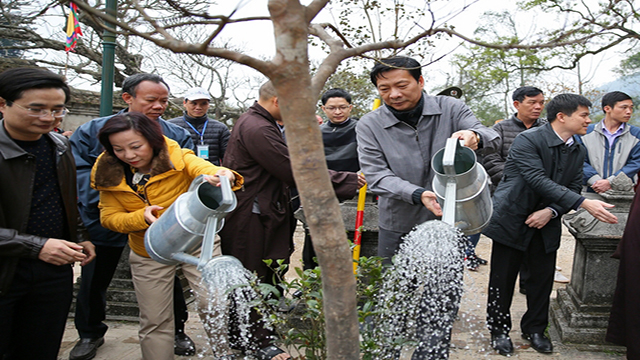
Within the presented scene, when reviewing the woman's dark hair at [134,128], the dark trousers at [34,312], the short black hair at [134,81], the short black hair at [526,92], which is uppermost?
the short black hair at [526,92]

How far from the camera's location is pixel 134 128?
2.41 m

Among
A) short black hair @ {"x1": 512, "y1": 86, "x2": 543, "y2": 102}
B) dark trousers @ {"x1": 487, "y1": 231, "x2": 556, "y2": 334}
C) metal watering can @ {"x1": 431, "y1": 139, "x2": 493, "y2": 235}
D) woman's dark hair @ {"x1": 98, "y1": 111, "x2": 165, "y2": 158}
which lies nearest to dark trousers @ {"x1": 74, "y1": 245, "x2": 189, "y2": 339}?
woman's dark hair @ {"x1": 98, "y1": 111, "x2": 165, "y2": 158}

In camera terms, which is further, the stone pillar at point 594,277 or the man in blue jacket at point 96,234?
the stone pillar at point 594,277

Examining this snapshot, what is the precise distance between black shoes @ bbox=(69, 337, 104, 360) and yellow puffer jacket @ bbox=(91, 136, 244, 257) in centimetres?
89

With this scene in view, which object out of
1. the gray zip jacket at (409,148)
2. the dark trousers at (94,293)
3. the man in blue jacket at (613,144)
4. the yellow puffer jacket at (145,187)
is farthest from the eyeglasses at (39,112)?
the man in blue jacket at (613,144)

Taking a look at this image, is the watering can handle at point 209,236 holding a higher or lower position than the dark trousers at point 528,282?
higher

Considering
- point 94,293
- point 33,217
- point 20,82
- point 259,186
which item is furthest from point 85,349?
point 20,82

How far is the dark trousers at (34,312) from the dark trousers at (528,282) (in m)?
2.54

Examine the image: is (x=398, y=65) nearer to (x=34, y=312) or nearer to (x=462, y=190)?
(x=462, y=190)

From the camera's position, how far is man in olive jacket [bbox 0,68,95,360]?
6.74 feet

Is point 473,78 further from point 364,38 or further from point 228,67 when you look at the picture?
point 364,38

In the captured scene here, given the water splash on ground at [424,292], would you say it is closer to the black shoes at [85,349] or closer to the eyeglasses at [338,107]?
the black shoes at [85,349]

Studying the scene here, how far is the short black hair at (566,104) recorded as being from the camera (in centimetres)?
301

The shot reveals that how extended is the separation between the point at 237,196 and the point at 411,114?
1094mm
